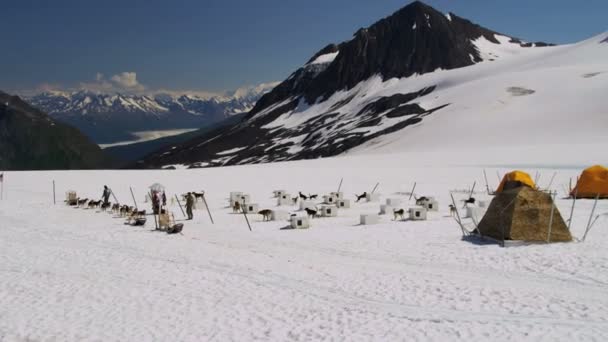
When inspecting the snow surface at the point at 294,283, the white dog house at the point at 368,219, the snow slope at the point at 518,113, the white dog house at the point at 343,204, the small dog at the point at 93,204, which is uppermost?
the snow slope at the point at 518,113

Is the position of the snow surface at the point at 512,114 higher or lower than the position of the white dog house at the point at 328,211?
higher

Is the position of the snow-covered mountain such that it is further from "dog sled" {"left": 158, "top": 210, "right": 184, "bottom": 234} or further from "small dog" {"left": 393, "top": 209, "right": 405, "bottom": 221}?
A: "dog sled" {"left": 158, "top": 210, "right": 184, "bottom": 234}

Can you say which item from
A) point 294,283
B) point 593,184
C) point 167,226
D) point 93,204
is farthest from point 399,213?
point 93,204

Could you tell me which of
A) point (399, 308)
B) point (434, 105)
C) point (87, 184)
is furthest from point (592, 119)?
point (399, 308)

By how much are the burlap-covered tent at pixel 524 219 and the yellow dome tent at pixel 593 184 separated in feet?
53.8

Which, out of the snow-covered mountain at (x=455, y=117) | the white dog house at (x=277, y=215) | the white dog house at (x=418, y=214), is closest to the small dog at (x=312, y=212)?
the white dog house at (x=277, y=215)

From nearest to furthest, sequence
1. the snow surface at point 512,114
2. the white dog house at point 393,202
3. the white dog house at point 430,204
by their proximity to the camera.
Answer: the white dog house at point 430,204, the white dog house at point 393,202, the snow surface at point 512,114

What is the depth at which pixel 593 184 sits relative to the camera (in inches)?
1356

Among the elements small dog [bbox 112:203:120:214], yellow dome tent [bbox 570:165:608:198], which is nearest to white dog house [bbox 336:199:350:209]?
small dog [bbox 112:203:120:214]

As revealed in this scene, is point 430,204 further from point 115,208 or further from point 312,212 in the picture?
point 115,208

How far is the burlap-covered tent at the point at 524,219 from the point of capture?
1991cm

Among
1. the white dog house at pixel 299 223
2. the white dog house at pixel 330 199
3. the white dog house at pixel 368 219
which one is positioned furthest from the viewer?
the white dog house at pixel 330 199

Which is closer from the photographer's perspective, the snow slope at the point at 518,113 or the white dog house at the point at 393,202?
the white dog house at the point at 393,202

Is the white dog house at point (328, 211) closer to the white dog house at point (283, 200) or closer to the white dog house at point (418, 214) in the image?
the white dog house at point (418, 214)
